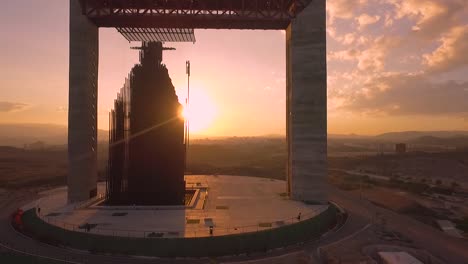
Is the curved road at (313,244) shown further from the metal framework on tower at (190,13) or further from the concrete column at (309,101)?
the metal framework on tower at (190,13)

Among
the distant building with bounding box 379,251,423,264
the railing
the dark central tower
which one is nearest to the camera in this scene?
the distant building with bounding box 379,251,423,264

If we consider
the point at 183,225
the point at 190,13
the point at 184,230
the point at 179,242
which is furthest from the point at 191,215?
the point at 190,13

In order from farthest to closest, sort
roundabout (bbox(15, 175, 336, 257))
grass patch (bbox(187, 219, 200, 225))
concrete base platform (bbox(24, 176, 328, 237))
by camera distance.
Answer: grass patch (bbox(187, 219, 200, 225)) < concrete base platform (bbox(24, 176, 328, 237)) < roundabout (bbox(15, 175, 336, 257))

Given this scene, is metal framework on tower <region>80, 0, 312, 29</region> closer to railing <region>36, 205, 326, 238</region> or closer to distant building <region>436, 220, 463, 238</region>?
railing <region>36, 205, 326, 238</region>

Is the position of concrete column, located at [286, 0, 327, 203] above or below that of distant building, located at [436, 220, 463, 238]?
above

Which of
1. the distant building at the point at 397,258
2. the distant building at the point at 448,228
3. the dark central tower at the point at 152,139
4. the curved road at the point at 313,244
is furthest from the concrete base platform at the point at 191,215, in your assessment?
the distant building at the point at 448,228

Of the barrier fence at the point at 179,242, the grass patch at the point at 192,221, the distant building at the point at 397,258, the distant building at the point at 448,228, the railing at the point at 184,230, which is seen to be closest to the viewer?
the distant building at the point at 397,258

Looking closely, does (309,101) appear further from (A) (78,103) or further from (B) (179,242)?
(A) (78,103)

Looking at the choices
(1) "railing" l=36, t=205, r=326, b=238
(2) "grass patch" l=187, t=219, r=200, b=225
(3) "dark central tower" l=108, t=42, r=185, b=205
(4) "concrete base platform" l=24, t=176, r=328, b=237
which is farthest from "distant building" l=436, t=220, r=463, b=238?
(3) "dark central tower" l=108, t=42, r=185, b=205
